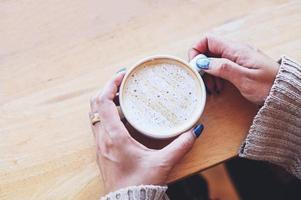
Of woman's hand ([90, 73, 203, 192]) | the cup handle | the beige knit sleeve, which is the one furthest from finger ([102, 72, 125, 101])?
the beige knit sleeve

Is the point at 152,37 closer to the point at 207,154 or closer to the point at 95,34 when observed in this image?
the point at 95,34

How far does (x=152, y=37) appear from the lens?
2.74 feet

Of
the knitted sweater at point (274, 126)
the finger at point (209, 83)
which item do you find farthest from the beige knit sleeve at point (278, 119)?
the finger at point (209, 83)

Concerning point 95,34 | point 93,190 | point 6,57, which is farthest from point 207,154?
point 6,57

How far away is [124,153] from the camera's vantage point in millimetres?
731

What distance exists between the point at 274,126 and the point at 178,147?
19 centimetres

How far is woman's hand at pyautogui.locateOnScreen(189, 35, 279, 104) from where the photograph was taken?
0.75 metres

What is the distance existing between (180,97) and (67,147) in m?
0.23

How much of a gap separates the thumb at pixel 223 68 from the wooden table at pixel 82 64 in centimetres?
5

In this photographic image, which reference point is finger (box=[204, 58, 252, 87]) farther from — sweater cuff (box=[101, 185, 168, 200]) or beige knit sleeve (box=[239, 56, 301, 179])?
sweater cuff (box=[101, 185, 168, 200])

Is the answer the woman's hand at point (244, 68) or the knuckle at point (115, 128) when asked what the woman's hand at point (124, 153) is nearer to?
the knuckle at point (115, 128)

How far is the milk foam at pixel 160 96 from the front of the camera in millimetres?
725

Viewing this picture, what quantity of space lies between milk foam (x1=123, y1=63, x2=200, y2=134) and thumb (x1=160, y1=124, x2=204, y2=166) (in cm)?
2

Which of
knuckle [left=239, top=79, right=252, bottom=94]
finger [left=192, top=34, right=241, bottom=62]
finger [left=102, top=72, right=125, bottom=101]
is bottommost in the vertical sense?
finger [left=102, top=72, right=125, bottom=101]
